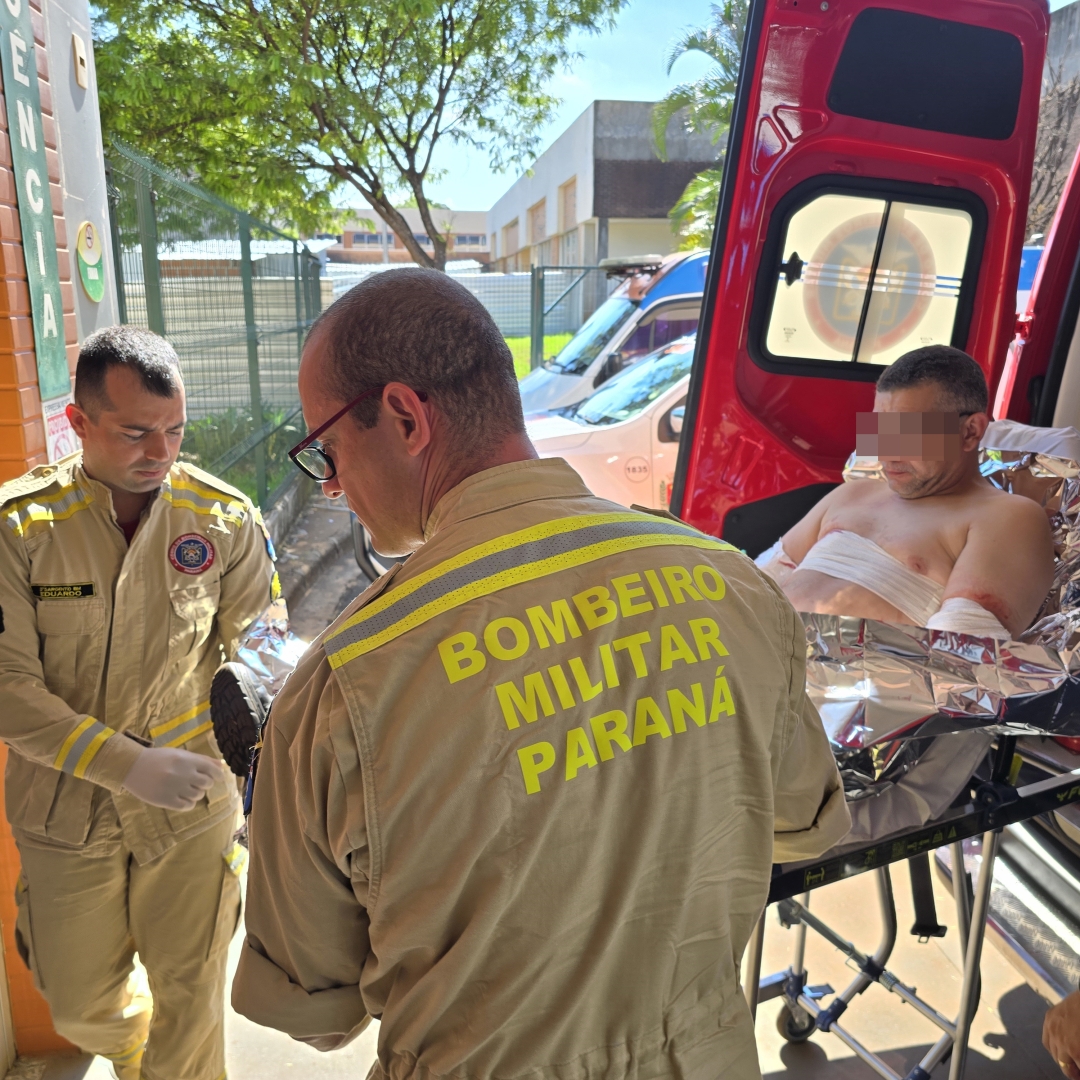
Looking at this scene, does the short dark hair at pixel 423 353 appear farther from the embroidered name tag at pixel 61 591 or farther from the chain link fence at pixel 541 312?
the chain link fence at pixel 541 312

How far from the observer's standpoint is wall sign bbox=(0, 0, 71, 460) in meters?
1.93

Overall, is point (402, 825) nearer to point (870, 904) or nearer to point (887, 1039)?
point (887, 1039)

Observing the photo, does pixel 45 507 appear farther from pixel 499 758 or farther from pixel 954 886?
pixel 954 886

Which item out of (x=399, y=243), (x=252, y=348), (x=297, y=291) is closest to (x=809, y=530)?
(x=252, y=348)

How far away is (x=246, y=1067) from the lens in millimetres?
2359

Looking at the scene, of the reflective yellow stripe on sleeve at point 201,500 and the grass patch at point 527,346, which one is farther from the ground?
the reflective yellow stripe on sleeve at point 201,500

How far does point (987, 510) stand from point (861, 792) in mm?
1156

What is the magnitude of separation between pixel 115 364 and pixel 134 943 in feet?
4.06

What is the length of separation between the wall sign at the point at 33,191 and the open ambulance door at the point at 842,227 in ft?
6.77

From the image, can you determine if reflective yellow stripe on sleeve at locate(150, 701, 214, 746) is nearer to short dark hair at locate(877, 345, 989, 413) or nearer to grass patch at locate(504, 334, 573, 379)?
short dark hair at locate(877, 345, 989, 413)

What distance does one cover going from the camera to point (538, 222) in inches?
1162

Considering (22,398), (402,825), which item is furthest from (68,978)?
(402,825)

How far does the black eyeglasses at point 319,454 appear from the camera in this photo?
3.55 feet

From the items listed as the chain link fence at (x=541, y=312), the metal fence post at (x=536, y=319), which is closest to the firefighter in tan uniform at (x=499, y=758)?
the metal fence post at (x=536, y=319)
